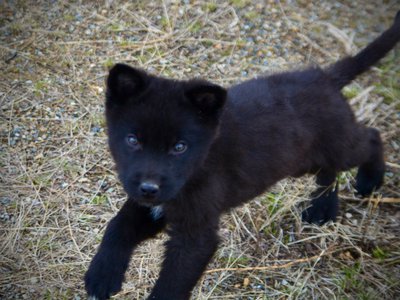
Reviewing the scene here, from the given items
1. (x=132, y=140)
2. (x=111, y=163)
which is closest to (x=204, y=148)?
(x=132, y=140)

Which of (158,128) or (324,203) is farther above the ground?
(158,128)

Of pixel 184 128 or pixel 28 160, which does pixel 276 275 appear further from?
pixel 28 160

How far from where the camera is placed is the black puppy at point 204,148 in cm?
384

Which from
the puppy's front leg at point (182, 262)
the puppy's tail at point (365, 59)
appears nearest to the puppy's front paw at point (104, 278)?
the puppy's front leg at point (182, 262)

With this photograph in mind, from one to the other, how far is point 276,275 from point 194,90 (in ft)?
6.73

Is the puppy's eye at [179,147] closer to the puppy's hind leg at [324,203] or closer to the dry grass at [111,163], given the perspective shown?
the dry grass at [111,163]

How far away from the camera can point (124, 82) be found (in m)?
3.92

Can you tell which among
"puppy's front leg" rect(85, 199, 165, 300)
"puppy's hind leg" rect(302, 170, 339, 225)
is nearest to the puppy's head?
"puppy's front leg" rect(85, 199, 165, 300)

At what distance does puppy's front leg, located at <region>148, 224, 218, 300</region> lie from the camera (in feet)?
13.4

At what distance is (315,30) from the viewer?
7.26 m

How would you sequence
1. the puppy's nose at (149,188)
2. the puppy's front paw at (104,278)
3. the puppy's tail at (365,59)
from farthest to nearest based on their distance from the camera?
the puppy's tail at (365,59) → the puppy's front paw at (104,278) → the puppy's nose at (149,188)

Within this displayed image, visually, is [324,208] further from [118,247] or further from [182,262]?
[118,247]

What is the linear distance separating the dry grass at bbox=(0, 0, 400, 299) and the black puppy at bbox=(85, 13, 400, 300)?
58 cm

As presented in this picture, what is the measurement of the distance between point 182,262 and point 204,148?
0.81 meters
